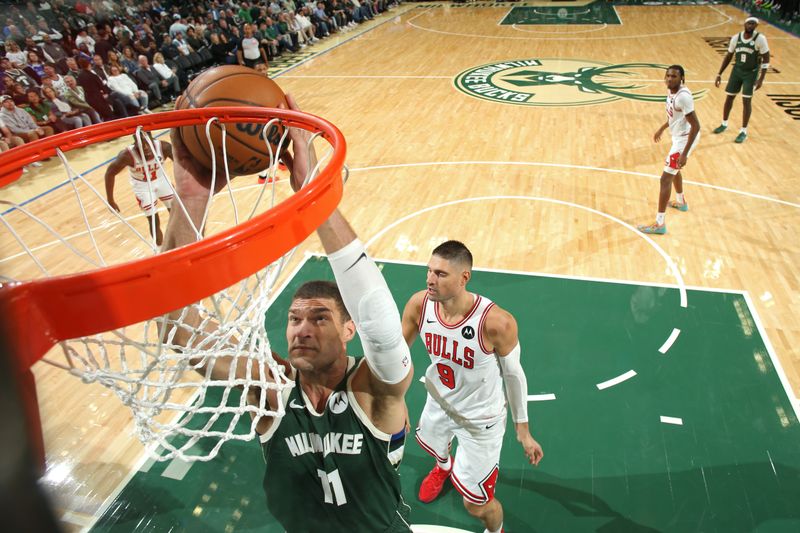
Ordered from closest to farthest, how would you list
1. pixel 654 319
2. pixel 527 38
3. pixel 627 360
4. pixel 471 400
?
pixel 471 400, pixel 627 360, pixel 654 319, pixel 527 38

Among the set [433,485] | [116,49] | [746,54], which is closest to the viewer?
[433,485]

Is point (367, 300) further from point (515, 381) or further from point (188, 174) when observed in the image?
point (515, 381)

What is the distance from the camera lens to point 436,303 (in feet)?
10.4

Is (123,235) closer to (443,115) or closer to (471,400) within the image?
(471,400)

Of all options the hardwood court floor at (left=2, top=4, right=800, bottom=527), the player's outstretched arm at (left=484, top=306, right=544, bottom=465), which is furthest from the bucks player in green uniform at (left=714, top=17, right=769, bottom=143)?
the player's outstretched arm at (left=484, top=306, right=544, bottom=465)

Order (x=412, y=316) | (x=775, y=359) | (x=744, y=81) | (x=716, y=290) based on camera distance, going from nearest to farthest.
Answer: (x=412, y=316) → (x=775, y=359) → (x=716, y=290) → (x=744, y=81)

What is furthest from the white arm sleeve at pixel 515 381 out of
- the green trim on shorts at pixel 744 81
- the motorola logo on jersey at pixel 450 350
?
the green trim on shorts at pixel 744 81

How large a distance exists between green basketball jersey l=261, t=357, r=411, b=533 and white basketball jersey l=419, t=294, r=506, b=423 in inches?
42.8

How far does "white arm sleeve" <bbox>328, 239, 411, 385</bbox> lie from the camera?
1.58 metres

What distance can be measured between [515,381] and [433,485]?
0.99 metres

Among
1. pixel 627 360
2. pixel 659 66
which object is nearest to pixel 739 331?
pixel 627 360

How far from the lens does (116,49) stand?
11.8 meters

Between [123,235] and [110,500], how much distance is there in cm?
383

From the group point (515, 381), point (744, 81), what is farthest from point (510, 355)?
point (744, 81)
